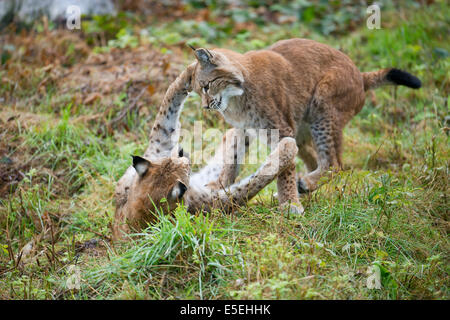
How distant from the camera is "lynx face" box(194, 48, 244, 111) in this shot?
15.9 feet

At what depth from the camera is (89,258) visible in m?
4.25

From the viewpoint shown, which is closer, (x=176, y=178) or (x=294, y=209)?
(x=176, y=178)

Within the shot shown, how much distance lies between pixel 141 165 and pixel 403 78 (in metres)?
2.97

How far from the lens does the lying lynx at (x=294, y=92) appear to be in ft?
16.1

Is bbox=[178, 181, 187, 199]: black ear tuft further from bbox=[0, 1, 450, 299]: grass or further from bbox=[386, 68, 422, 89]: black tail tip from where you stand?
bbox=[386, 68, 422, 89]: black tail tip

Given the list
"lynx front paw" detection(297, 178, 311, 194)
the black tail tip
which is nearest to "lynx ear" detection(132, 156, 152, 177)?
"lynx front paw" detection(297, 178, 311, 194)

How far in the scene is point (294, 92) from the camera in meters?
5.25

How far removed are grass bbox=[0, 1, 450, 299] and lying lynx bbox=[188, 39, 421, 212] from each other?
1.27ft

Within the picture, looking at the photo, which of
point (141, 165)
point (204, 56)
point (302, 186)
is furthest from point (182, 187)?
point (302, 186)

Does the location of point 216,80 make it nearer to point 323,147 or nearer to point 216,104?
point 216,104

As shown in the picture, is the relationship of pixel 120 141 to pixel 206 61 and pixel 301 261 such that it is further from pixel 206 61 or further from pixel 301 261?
pixel 301 261

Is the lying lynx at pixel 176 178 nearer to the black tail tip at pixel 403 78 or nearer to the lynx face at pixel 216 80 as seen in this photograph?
the lynx face at pixel 216 80

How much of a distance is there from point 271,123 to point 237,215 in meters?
1.01

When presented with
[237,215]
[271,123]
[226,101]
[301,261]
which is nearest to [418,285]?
[301,261]
